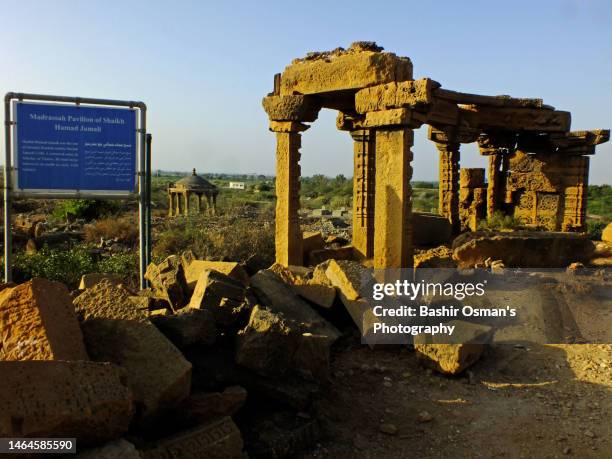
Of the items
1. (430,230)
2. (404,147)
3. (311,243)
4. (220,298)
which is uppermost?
(404,147)

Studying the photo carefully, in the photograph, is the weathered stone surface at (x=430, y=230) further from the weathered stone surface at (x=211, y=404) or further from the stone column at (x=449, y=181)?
the weathered stone surface at (x=211, y=404)

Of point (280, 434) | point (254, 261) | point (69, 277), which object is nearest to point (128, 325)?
point (280, 434)

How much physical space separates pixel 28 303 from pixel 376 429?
277 cm

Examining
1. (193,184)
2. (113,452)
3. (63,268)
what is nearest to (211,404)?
(113,452)

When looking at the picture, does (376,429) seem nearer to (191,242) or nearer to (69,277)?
(69,277)

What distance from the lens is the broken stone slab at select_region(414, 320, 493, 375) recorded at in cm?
551

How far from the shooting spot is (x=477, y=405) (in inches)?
196

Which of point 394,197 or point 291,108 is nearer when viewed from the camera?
point 394,197

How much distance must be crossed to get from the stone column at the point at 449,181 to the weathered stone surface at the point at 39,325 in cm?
1062

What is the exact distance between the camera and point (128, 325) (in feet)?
13.1

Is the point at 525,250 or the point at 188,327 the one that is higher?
the point at 525,250

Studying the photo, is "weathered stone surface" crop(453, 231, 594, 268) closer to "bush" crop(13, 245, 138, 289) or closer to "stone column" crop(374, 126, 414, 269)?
"stone column" crop(374, 126, 414, 269)

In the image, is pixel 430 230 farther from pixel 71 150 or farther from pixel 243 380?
pixel 243 380

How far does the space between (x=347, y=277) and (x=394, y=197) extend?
2.21 meters
